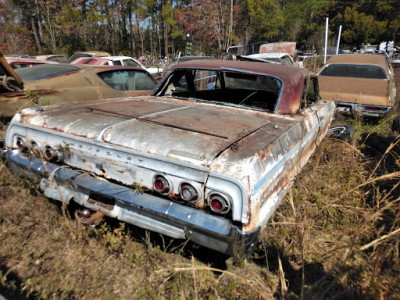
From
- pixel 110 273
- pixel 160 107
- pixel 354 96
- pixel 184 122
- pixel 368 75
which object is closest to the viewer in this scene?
pixel 110 273

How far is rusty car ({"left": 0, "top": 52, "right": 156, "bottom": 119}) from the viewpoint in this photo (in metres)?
4.05

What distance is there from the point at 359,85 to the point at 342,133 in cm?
257

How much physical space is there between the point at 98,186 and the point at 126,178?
0.69 ft

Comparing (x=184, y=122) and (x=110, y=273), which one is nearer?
(x=110, y=273)

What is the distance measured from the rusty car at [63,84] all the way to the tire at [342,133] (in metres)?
3.64

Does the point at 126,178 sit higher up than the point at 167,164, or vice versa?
the point at 167,164

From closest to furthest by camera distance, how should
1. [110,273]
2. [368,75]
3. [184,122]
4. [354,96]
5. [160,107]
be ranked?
[110,273] < [184,122] < [160,107] < [354,96] < [368,75]

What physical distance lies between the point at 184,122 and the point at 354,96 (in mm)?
5751

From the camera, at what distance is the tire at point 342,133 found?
4.80 metres

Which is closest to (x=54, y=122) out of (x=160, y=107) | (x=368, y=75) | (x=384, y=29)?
(x=160, y=107)

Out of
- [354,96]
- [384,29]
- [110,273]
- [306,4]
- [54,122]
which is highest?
[306,4]

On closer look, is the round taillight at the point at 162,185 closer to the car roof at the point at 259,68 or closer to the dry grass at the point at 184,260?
the dry grass at the point at 184,260

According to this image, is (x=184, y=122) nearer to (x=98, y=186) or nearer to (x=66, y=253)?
(x=98, y=186)

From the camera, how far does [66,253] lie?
2154 mm
